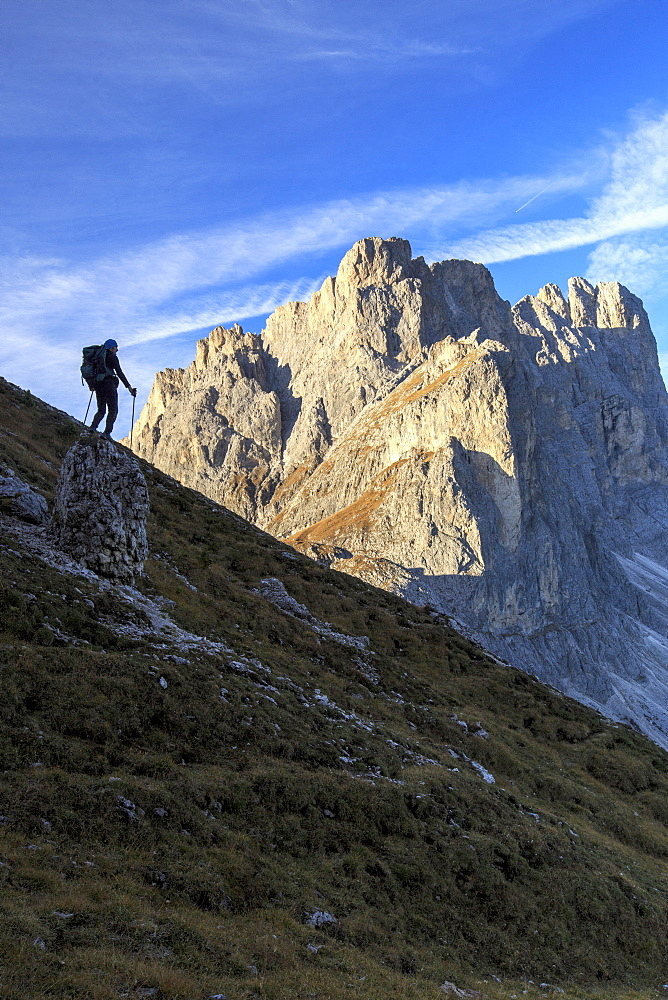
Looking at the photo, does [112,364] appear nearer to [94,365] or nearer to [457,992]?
[94,365]

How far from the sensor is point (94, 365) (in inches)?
1001

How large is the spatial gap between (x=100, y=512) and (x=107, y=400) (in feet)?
14.8

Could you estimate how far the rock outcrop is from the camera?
23.8 meters

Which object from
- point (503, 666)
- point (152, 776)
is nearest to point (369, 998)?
point (152, 776)

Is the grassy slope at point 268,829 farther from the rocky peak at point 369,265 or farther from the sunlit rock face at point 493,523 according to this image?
the rocky peak at point 369,265

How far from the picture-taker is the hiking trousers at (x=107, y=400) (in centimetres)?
2573

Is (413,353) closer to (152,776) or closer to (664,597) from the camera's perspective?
(664,597)

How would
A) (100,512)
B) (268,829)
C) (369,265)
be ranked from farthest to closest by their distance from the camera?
1. (369,265)
2. (100,512)
3. (268,829)

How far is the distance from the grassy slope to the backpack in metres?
7.36

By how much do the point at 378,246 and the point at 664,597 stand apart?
11954 cm

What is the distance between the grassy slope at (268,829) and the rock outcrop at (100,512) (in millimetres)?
1578

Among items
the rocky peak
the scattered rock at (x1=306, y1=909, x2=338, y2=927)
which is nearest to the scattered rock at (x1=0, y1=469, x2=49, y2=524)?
the scattered rock at (x1=306, y1=909, x2=338, y2=927)

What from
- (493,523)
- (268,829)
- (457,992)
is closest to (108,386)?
(268,829)

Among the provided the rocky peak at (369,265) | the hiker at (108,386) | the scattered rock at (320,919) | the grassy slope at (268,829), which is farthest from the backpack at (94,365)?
the rocky peak at (369,265)
